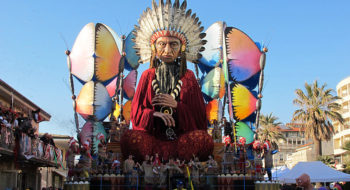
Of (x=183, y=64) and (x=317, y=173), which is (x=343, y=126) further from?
(x=183, y=64)

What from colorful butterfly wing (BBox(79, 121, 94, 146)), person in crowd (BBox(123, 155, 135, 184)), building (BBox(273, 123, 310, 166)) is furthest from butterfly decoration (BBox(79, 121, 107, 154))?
building (BBox(273, 123, 310, 166))

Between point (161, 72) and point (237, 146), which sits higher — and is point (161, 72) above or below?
above

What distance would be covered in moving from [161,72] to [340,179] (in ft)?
28.8

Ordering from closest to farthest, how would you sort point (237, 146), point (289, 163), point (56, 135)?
point (237, 146), point (56, 135), point (289, 163)

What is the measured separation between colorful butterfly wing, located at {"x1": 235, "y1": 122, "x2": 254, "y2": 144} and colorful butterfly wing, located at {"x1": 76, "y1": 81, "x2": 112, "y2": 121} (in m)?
6.57

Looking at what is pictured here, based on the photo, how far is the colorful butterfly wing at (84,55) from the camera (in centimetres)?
1970

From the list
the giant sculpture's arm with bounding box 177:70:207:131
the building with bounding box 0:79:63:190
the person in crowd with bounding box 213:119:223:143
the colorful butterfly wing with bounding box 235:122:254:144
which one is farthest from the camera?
the colorful butterfly wing with bounding box 235:122:254:144

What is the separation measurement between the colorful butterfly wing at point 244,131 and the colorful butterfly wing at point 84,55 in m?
7.67

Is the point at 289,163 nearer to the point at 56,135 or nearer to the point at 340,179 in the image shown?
the point at 56,135

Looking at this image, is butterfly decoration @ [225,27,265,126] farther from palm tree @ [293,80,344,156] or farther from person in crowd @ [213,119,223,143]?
palm tree @ [293,80,344,156]

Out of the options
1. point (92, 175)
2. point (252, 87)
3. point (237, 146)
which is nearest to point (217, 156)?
point (237, 146)

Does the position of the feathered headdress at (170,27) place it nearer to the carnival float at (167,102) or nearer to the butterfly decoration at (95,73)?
the carnival float at (167,102)

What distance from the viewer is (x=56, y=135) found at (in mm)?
39469

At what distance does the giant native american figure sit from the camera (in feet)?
41.8
